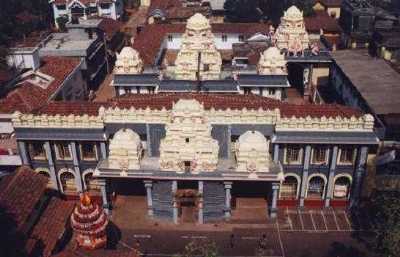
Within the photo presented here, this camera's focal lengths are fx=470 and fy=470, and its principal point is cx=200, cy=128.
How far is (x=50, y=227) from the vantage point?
1517 inches

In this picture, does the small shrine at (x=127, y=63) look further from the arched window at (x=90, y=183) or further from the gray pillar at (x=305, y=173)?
the gray pillar at (x=305, y=173)

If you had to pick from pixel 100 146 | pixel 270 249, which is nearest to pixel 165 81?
pixel 100 146

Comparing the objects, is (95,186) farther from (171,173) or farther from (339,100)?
(339,100)

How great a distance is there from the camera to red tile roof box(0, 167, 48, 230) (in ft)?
120

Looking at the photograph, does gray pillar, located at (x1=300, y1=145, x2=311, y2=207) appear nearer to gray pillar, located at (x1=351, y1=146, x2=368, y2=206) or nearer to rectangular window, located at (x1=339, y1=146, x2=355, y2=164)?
rectangular window, located at (x1=339, y1=146, x2=355, y2=164)

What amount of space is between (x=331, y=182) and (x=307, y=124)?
725cm

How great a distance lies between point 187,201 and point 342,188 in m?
16.3

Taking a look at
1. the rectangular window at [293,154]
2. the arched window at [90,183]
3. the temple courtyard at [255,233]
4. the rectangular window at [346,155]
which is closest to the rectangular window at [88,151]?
the arched window at [90,183]

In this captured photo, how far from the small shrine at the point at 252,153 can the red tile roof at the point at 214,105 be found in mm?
5479

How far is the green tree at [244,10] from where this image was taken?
3893 inches

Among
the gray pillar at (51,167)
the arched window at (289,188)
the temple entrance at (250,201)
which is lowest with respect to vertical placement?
the temple entrance at (250,201)

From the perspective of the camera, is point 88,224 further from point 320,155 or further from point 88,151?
point 320,155

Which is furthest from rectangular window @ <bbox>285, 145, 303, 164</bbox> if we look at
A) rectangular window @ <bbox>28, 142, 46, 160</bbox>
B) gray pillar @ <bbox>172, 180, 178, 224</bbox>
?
rectangular window @ <bbox>28, 142, 46, 160</bbox>

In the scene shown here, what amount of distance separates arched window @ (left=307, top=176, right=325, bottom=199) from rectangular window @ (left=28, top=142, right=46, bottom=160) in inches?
1104
